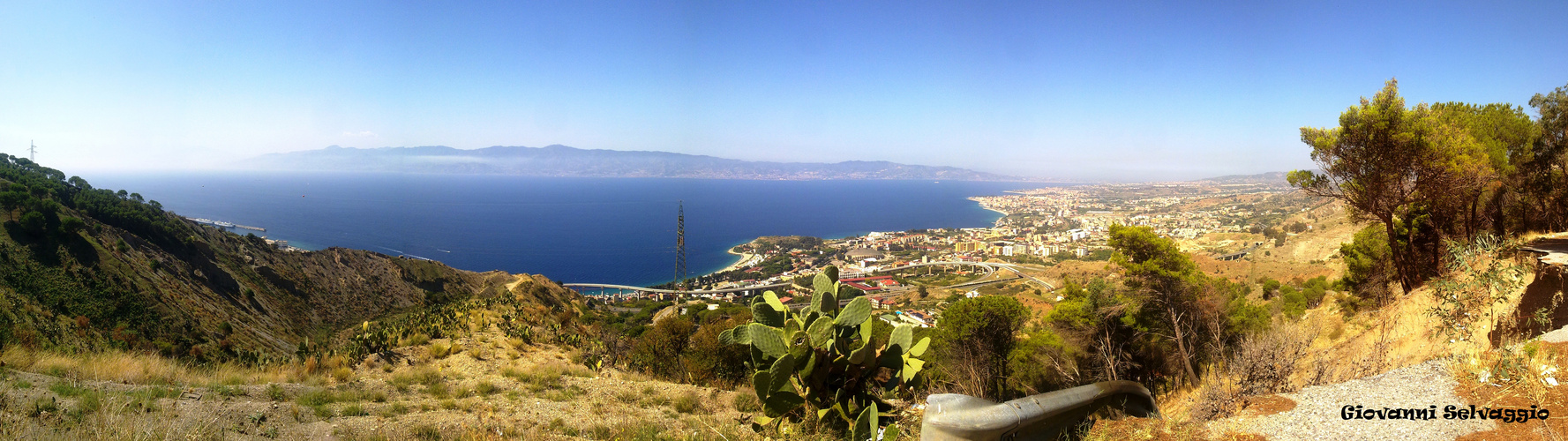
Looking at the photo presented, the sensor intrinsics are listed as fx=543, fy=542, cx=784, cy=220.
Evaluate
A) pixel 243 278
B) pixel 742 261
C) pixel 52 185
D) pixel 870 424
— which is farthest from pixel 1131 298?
pixel 742 261

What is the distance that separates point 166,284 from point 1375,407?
20.9 m

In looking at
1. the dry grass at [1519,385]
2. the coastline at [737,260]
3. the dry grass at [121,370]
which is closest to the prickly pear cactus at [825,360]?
the dry grass at [1519,385]

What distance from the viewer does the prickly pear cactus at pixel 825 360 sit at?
2859 mm

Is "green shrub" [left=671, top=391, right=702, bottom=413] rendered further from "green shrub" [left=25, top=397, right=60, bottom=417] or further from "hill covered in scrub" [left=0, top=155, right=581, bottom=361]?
"hill covered in scrub" [left=0, top=155, right=581, bottom=361]

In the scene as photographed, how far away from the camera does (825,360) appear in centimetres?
300

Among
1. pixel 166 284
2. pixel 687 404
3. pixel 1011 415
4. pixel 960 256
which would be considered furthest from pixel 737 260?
pixel 1011 415

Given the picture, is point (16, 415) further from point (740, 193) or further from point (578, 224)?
point (740, 193)

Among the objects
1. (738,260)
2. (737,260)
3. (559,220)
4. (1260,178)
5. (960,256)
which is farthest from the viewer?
(1260,178)

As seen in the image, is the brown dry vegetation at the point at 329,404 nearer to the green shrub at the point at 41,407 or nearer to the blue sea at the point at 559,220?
the green shrub at the point at 41,407

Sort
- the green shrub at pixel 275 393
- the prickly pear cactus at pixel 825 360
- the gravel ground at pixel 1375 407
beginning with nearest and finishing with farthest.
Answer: the gravel ground at pixel 1375 407 < the prickly pear cactus at pixel 825 360 < the green shrub at pixel 275 393

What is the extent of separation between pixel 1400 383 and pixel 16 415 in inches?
309

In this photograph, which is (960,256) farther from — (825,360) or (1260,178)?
(1260,178)

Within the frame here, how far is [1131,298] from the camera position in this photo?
30.0 feet

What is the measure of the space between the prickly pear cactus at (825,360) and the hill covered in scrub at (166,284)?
23.7 feet
